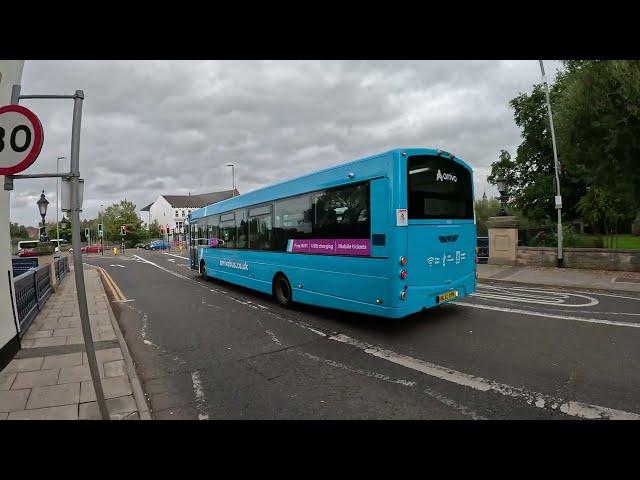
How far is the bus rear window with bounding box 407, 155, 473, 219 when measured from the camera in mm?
5410

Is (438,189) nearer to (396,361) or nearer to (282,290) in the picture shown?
(396,361)

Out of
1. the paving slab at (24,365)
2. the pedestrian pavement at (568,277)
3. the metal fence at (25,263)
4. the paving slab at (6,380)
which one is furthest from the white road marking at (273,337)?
the metal fence at (25,263)

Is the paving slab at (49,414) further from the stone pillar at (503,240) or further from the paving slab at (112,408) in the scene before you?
the stone pillar at (503,240)

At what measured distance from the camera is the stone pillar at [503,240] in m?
14.4

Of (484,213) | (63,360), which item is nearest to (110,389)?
→ (63,360)

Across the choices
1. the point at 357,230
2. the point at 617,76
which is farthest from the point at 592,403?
the point at 617,76

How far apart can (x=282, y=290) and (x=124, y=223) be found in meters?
71.8

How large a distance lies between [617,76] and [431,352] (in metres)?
10.3

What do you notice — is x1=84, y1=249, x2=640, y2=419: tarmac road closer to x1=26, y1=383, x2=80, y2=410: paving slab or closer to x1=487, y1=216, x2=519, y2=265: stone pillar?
x1=26, y1=383, x2=80, y2=410: paving slab

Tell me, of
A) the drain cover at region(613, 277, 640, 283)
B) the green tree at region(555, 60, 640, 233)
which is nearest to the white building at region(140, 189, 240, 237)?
the green tree at region(555, 60, 640, 233)

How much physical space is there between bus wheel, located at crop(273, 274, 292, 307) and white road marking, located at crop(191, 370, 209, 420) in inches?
137

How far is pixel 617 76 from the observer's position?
9398 millimetres

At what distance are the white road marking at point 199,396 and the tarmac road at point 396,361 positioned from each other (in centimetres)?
2
